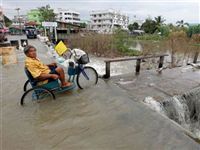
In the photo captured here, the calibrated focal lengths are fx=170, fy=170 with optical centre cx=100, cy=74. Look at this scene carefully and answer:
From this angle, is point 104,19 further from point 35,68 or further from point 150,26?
point 35,68

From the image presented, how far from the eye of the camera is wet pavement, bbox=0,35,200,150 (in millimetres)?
2266

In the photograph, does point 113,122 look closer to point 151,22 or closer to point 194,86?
point 194,86

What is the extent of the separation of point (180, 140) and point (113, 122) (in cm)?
98

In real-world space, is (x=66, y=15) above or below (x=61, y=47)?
above

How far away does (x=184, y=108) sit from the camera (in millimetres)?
3832

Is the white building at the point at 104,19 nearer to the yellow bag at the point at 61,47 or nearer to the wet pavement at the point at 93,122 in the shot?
the yellow bag at the point at 61,47

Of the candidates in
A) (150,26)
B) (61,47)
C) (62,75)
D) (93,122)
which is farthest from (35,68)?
(150,26)

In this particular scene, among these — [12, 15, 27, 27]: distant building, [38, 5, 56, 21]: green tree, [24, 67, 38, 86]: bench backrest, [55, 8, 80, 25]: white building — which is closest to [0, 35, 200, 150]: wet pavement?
[24, 67, 38, 86]: bench backrest

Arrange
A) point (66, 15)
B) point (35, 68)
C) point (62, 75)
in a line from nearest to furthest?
point (35, 68), point (62, 75), point (66, 15)

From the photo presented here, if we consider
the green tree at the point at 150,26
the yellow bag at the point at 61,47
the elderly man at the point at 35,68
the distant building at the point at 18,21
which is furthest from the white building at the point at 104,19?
the elderly man at the point at 35,68

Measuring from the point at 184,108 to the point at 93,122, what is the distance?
2.29 m

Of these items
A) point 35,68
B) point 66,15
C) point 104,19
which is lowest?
point 35,68

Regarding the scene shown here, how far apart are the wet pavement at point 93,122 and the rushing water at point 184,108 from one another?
0.20m

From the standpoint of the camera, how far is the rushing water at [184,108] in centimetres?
348
